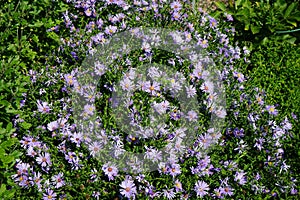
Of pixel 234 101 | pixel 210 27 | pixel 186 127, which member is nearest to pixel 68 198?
pixel 186 127

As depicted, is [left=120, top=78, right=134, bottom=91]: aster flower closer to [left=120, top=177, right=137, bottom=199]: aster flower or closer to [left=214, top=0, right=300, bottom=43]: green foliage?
[left=120, top=177, right=137, bottom=199]: aster flower

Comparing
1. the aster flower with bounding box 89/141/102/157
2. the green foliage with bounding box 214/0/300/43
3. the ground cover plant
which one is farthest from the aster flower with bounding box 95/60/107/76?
the green foliage with bounding box 214/0/300/43

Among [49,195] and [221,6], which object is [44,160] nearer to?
[49,195]

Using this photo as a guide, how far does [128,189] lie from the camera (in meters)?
2.70

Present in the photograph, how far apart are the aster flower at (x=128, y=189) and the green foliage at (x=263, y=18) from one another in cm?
212

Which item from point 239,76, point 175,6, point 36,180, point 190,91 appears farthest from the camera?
point 175,6

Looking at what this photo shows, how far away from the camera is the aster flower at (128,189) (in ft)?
8.83

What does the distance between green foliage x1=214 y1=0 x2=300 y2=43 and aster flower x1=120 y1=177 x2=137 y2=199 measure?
212 cm

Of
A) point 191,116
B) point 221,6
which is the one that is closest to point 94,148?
point 191,116

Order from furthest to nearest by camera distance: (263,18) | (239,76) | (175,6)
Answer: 1. (263,18)
2. (175,6)
3. (239,76)

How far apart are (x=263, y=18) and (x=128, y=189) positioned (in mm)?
2430

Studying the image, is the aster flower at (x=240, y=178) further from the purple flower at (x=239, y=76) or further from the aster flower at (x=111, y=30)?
the aster flower at (x=111, y=30)

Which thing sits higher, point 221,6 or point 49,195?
point 221,6

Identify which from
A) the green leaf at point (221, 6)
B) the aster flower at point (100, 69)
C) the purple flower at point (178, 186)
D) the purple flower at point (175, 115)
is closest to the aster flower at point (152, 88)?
the purple flower at point (175, 115)
